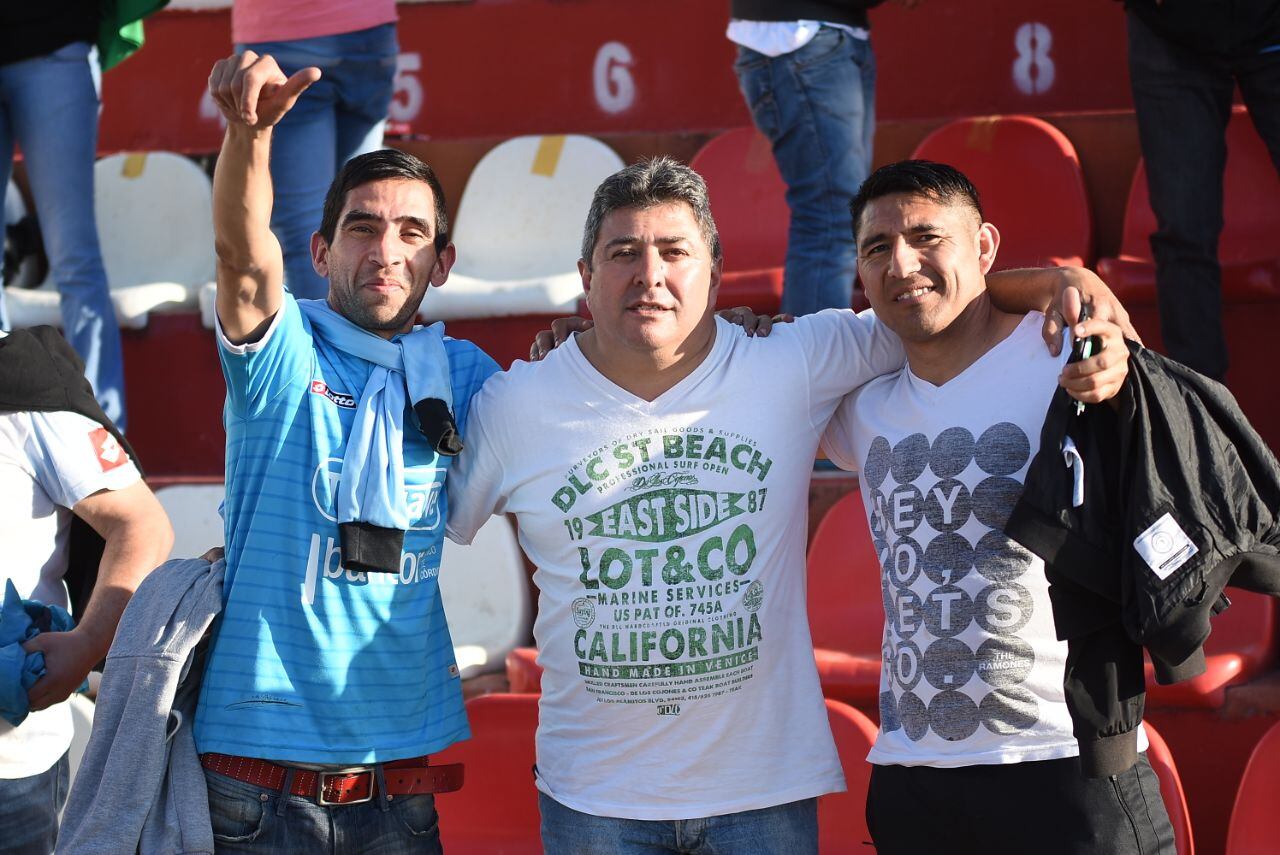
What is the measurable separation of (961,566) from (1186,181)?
1.93m

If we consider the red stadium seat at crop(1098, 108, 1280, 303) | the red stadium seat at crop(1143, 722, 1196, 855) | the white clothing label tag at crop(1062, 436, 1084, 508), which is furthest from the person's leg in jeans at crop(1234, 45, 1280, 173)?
the white clothing label tag at crop(1062, 436, 1084, 508)

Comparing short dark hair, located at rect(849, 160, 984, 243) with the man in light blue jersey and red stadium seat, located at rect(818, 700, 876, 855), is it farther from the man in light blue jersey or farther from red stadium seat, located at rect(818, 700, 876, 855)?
red stadium seat, located at rect(818, 700, 876, 855)

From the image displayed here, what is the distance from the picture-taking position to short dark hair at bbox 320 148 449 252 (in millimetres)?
2527

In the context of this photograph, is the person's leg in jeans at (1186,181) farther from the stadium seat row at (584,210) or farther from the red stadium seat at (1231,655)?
the red stadium seat at (1231,655)

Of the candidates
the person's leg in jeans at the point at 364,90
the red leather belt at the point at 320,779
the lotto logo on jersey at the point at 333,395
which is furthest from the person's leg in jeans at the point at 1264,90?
the red leather belt at the point at 320,779

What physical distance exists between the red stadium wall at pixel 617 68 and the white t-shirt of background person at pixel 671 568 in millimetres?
3431

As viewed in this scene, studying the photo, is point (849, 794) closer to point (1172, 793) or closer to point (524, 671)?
point (1172, 793)

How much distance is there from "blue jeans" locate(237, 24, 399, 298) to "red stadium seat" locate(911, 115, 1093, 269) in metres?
1.75

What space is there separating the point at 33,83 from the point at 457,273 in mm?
1467

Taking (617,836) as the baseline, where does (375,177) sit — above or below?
above

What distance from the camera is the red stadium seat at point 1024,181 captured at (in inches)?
178

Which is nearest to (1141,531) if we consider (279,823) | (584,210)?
(279,823)

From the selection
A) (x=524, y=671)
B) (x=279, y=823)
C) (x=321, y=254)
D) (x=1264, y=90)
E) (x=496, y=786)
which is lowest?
(x=496, y=786)

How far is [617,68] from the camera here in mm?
6043
